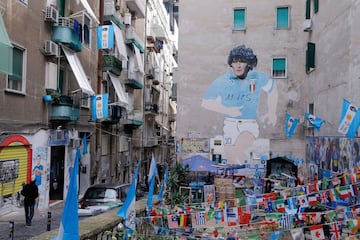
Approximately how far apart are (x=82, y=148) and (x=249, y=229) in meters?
14.6

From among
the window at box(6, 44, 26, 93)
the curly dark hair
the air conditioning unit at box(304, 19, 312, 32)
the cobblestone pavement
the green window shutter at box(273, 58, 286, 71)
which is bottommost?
the cobblestone pavement

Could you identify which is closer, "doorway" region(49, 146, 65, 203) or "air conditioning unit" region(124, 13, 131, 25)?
"doorway" region(49, 146, 65, 203)

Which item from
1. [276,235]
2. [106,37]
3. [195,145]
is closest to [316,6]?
[195,145]

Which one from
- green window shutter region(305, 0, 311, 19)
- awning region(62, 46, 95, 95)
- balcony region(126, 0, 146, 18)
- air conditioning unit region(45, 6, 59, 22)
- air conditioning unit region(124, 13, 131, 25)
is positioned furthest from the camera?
balcony region(126, 0, 146, 18)

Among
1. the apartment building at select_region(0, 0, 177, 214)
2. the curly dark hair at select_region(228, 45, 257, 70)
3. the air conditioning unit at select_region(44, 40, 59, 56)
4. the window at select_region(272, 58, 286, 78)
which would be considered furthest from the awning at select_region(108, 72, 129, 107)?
the window at select_region(272, 58, 286, 78)

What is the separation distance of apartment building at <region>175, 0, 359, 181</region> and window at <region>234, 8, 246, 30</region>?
0.06 meters

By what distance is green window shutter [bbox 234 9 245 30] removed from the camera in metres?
25.0

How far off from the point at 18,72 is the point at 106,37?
697 centimetres

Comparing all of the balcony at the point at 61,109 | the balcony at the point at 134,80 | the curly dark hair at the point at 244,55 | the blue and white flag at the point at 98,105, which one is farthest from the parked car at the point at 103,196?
the balcony at the point at 134,80

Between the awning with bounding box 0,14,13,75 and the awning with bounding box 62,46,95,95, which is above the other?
the awning with bounding box 62,46,95,95

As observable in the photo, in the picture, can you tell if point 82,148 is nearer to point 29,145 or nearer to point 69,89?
point 69,89

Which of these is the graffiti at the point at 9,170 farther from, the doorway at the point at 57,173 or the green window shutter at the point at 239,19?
the green window shutter at the point at 239,19

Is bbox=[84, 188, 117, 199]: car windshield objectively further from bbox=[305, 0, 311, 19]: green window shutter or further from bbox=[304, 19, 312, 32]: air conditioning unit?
bbox=[305, 0, 311, 19]: green window shutter

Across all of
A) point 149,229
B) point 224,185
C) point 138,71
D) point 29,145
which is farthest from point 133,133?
point 149,229
